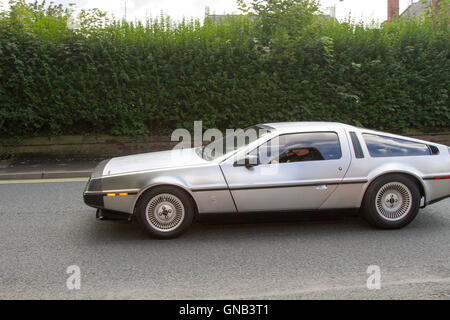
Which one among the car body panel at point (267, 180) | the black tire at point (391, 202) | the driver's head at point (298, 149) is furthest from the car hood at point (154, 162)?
the black tire at point (391, 202)

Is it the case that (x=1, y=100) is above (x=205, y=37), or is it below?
below

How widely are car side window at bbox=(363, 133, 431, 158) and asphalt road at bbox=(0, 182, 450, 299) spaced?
0.95m

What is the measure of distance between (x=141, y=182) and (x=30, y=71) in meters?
7.03

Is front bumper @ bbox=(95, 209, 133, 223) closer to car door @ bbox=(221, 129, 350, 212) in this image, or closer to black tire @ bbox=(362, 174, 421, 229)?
car door @ bbox=(221, 129, 350, 212)

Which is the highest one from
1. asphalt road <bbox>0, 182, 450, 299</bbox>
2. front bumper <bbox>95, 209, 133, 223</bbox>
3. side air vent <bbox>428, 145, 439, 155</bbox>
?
side air vent <bbox>428, 145, 439, 155</bbox>

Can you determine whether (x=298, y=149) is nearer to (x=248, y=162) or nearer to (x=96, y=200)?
(x=248, y=162)

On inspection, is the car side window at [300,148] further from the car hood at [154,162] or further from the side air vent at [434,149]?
the side air vent at [434,149]

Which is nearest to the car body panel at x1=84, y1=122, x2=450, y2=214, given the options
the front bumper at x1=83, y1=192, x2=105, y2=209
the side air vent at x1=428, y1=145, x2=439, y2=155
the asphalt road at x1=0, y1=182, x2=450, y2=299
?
the front bumper at x1=83, y1=192, x2=105, y2=209

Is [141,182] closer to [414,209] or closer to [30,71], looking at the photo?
[414,209]

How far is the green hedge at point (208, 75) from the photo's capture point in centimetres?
1070

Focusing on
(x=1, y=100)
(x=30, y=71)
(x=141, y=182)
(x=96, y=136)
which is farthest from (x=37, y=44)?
(x=141, y=182)

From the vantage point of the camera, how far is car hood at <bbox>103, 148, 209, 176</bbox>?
5206mm
